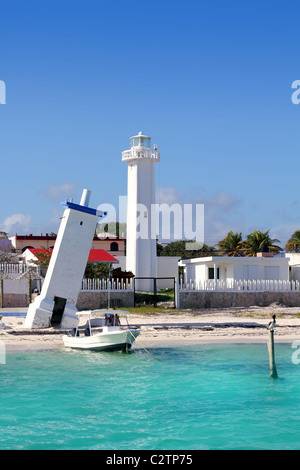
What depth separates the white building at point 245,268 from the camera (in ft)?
127

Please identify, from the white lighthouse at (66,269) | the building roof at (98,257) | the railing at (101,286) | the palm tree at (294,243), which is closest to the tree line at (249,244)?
the palm tree at (294,243)

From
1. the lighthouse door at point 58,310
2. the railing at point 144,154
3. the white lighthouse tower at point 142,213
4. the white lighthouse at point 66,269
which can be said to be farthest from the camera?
the railing at point 144,154

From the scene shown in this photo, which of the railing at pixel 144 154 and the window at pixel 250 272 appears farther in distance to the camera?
the railing at pixel 144 154

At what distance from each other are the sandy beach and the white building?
6.00m

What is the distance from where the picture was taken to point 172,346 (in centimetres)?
2417

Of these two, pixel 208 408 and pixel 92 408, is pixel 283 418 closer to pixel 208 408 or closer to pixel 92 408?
pixel 208 408

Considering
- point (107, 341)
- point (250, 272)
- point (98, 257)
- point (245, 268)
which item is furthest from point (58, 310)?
point (98, 257)

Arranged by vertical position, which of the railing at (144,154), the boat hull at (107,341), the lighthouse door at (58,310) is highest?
the railing at (144,154)

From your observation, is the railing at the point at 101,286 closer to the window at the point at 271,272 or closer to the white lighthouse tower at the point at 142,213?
the white lighthouse tower at the point at 142,213

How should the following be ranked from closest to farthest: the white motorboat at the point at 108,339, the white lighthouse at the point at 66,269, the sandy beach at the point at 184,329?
the white motorboat at the point at 108,339
the sandy beach at the point at 184,329
the white lighthouse at the point at 66,269

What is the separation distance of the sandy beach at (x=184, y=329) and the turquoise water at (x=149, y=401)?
154cm

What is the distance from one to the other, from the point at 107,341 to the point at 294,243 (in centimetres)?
5113

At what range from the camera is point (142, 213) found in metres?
41.5

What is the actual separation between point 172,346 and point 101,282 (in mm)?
11951
